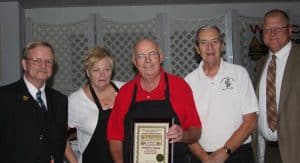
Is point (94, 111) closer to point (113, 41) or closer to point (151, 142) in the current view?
point (151, 142)

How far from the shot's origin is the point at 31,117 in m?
2.24

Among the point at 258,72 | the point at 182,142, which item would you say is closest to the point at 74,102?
the point at 182,142

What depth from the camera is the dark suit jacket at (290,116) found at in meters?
2.52

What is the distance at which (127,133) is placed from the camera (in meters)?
2.17

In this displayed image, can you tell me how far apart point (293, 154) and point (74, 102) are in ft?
4.88

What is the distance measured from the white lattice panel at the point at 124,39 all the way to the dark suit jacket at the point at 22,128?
9.17 ft

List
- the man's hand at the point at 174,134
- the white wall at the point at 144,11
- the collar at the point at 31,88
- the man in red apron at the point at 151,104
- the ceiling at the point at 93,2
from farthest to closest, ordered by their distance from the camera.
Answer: the white wall at the point at 144,11
the ceiling at the point at 93,2
the collar at the point at 31,88
the man in red apron at the point at 151,104
the man's hand at the point at 174,134

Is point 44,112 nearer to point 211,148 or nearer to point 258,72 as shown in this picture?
point 211,148

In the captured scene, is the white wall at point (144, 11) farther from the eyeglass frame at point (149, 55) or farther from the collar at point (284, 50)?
the eyeglass frame at point (149, 55)

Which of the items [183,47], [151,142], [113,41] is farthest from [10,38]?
[151,142]

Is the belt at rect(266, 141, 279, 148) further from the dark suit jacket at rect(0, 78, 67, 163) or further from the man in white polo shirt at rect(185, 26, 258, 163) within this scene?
the dark suit jacket at rect(0, 78, 67, 163)

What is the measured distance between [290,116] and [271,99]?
0.18m

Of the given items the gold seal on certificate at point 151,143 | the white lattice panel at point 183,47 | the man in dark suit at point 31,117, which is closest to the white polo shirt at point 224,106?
the gold seal on certificate at point 151,143

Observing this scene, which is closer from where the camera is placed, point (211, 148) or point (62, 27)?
point (211, 148)
